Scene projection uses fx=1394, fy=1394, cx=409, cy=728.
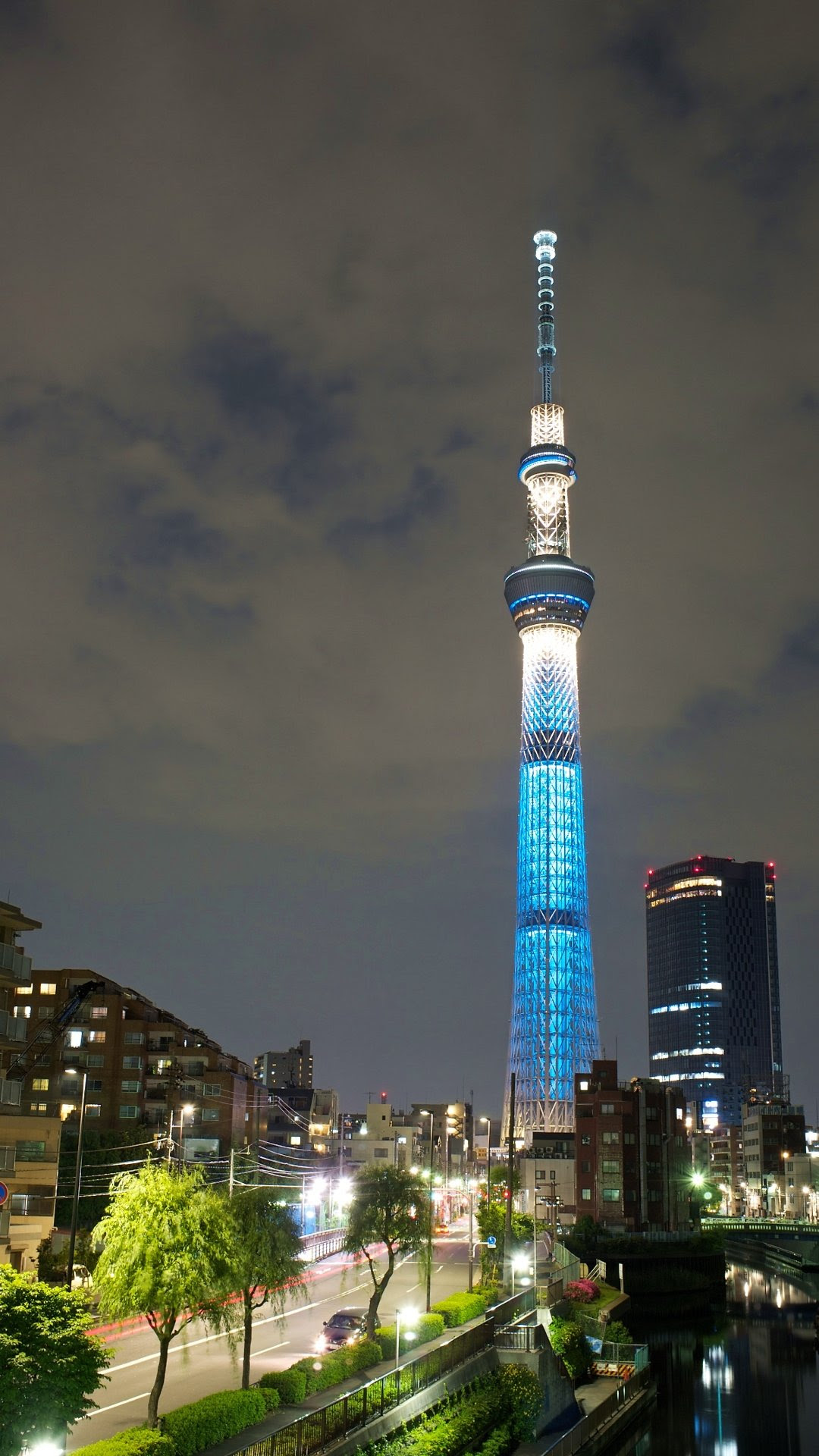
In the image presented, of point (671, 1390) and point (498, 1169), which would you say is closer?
point (671, 1390)

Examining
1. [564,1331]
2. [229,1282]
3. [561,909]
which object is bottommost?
[564,1331]

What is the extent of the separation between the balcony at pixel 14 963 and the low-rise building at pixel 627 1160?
66904mm

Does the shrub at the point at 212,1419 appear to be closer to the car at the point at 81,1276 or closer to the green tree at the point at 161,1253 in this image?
the green tree at the point at 161,1253

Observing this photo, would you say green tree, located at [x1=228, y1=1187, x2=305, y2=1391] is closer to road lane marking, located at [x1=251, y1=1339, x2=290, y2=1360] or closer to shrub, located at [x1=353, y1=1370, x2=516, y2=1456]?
shrub, located at [x1=353, y1=1370, x2=516, y2=1456]

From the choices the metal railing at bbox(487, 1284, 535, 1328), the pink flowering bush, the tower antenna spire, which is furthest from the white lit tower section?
the metal railing at bbox(487, 1284, 535, 1328)

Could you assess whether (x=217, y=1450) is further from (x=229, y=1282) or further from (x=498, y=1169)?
(x=498, y=1169)

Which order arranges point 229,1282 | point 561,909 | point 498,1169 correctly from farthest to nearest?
point 561,909
point 498,1169
point 229,1282

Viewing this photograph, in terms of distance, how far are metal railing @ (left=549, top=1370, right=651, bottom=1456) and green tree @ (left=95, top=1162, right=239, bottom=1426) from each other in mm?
11938

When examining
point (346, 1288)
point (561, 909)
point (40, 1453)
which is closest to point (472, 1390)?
point (40, 1453)

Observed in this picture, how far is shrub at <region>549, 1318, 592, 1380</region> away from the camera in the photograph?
4226cm

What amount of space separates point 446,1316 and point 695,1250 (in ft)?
181

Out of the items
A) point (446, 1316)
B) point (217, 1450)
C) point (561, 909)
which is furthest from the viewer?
point (561, 909)

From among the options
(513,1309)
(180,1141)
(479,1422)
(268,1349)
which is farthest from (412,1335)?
(180,1141)

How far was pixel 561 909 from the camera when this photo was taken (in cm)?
14525
